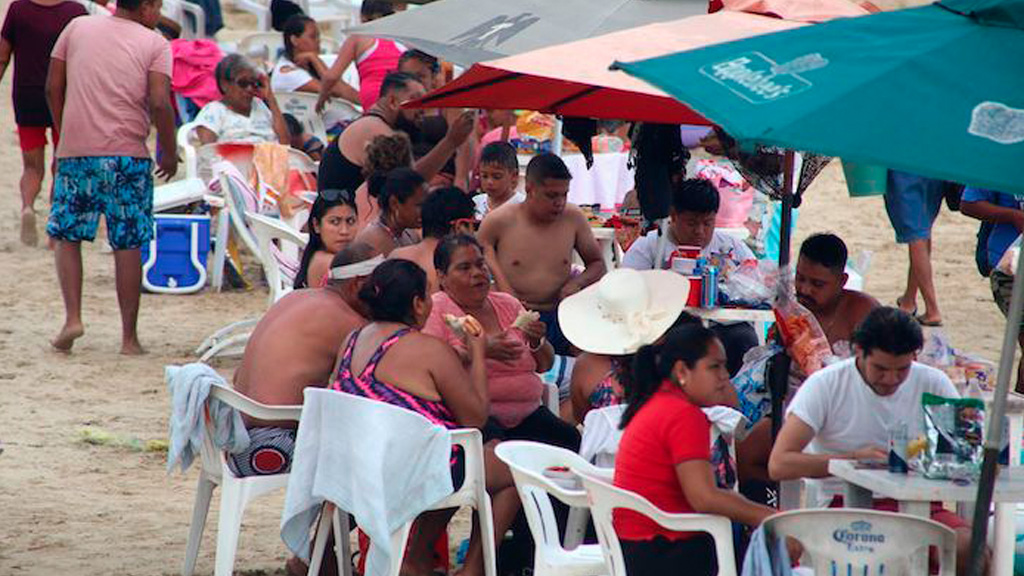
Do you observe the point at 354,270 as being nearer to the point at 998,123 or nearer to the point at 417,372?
the point at 417,372

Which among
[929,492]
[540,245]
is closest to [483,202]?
[540,245]

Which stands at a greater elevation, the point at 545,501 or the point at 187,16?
the point at 545,501

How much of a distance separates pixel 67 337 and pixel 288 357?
13.4 ft

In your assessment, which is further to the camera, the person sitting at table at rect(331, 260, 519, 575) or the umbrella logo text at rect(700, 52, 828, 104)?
the person sitting at table at rect(331, 260, 519, 575)

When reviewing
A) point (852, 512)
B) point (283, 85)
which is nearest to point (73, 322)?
point (283, 85)

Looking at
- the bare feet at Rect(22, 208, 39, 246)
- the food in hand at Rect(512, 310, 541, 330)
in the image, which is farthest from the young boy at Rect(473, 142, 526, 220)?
the bare feet at Rect(22, 208, 39, 246)

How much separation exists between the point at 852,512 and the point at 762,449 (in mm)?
1651

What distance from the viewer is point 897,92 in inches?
152

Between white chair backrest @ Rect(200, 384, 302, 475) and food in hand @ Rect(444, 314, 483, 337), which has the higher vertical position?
food in hand @ Rect(444, 314, 483, 337)

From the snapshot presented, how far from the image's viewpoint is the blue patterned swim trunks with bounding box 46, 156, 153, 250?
883 centimetres

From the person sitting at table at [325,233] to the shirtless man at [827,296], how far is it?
2.14 m

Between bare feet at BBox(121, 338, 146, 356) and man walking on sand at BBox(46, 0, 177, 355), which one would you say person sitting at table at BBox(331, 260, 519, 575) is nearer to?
man walking on sand at BBox(46, 0, 177, 355)

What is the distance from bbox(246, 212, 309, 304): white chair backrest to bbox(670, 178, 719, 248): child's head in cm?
250

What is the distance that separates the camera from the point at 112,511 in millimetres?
6648
